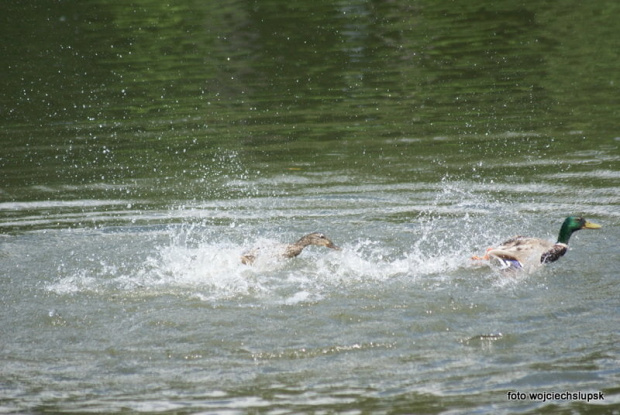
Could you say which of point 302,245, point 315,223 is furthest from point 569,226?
point 315,223

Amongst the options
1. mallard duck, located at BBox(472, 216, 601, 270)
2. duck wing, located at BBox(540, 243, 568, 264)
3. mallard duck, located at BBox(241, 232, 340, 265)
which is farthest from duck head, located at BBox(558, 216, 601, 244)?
mallard duck, located at BBox(241, 232, 340, 265)

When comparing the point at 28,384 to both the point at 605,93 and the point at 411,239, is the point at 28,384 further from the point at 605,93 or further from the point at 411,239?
the point at 605,93

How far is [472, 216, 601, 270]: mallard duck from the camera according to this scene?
356 inches

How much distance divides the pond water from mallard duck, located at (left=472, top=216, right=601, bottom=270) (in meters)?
0.16

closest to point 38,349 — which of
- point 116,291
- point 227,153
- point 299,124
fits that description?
point 116,291

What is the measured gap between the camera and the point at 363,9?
90.2 feet

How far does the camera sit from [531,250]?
912 cm

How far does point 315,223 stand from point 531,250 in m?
2.76

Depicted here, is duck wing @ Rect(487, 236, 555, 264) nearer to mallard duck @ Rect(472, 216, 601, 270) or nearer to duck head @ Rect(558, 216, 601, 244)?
mallard duck @ Rect(472, 216, 601, 270)

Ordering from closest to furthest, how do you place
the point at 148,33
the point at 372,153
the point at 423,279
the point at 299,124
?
the point at 423,279 → the point at 372,153 → the point at 299,124 → the point at 148,33

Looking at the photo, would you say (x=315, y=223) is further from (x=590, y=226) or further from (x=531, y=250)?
(x=590, y=226)

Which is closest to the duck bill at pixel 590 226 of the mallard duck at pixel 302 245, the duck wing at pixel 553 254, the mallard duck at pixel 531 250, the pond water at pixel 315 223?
the mallard duck at pixel 531 250

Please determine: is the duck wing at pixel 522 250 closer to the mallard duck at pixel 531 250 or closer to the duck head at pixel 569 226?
the mallard duck at pixel 531 250

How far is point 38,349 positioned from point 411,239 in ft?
13.8
